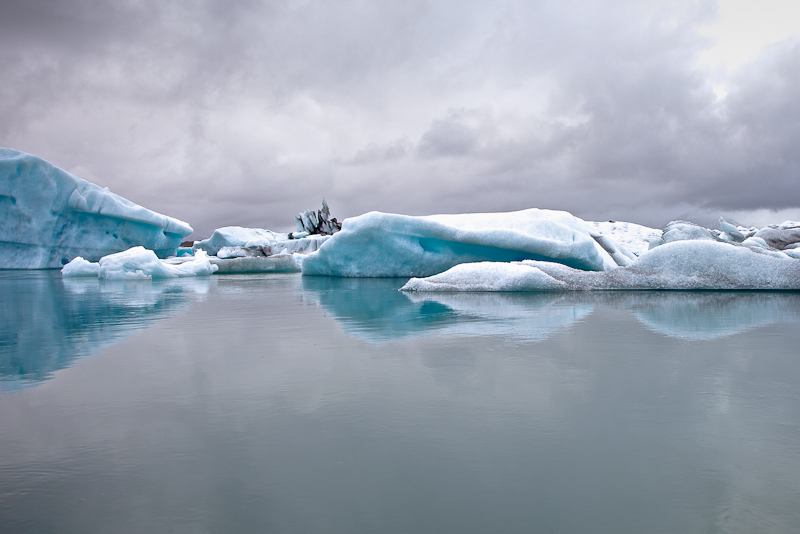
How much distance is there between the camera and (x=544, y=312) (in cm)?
424

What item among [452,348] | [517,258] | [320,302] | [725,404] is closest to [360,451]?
[725,404]

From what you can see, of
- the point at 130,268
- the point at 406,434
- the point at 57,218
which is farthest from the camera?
the point at 57,218

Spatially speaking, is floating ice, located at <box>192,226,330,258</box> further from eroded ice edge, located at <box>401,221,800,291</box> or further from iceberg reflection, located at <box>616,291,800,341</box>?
iceberg reflection, located at <box>616,291,800,341</box>

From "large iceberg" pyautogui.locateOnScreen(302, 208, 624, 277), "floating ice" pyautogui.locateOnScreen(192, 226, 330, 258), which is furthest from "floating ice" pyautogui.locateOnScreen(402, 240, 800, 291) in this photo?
"floating ice" pyautogui.locateOnScreen(192, 226, 330, 258)

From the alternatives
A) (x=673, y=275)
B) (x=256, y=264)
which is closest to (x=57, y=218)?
(x=256, y=264)

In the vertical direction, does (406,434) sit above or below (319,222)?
below

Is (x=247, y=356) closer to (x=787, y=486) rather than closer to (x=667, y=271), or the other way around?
(x=787, y=486)

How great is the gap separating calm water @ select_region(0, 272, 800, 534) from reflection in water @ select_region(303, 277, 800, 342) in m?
0.32

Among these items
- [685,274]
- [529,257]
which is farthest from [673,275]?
[529,257]

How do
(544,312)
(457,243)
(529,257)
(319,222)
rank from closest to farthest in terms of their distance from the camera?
(544,312) → (529,257) → (457,243) → (319,222)

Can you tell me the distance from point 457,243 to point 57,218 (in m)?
15.1

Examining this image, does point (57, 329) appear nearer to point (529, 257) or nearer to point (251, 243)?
point (529, 257)

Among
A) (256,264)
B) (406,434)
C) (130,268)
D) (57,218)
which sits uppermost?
(57,218)

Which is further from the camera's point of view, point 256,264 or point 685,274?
point 256,264
